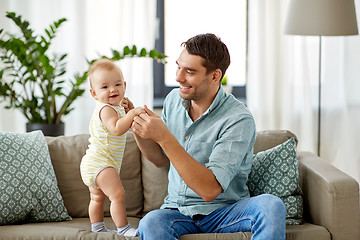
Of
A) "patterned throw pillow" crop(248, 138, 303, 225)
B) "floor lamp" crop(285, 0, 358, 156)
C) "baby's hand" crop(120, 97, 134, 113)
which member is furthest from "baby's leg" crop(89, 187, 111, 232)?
"floor lamp" crop(285, 0, 358, 156)

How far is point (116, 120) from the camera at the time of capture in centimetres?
238

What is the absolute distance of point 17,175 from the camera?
2570mm

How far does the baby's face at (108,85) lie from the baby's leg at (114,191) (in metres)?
0.31

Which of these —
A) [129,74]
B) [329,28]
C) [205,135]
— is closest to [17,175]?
[205,135]

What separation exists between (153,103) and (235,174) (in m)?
2.10

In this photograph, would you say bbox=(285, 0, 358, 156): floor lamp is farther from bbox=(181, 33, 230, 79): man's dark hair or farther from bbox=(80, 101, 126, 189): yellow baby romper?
bbox=(80, 101, 126, 189): yellow baby romper

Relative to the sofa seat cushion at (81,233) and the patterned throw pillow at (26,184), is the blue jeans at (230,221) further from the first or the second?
the patterned throw pillow at (26,184)

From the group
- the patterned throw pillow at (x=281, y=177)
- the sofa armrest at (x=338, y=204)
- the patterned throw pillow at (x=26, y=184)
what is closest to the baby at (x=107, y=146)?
the patterned throw pillow at (x=26, y=184)

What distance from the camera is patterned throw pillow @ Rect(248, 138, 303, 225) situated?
2582 millimetres

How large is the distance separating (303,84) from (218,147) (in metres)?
2.29

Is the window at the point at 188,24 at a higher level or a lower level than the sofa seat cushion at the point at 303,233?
higher

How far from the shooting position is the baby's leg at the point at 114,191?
2.43m

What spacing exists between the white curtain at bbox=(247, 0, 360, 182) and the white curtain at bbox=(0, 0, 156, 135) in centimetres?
83

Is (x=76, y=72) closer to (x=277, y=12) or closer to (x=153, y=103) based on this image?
(x=153, y=103)
